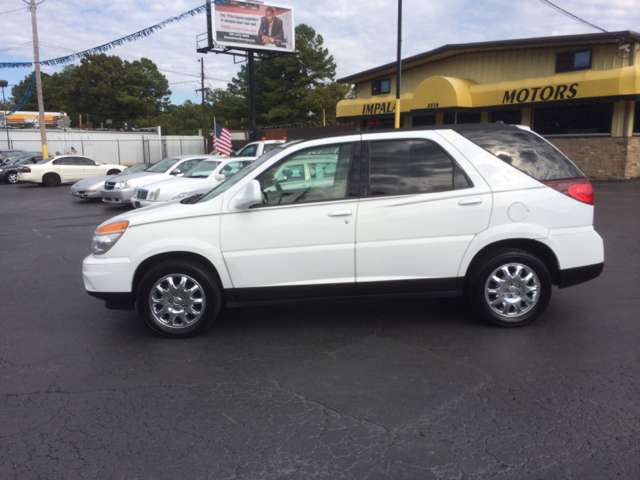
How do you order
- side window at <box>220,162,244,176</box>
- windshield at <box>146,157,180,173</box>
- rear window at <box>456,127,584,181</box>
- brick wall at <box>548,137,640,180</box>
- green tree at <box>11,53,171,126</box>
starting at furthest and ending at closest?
green tree at <box>11,53,171,126</box> < brick wall at <box>548,137,640,180</box> < windshield at <box>146,157,180,173</box> < side window at <box>220,162,244,176</box> < rear window at <box>456,127,584,181</box>

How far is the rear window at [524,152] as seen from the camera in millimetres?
4984

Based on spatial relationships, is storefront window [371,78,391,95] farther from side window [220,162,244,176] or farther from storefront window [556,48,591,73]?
side window [220,162,244,176]

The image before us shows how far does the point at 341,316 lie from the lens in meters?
5.52

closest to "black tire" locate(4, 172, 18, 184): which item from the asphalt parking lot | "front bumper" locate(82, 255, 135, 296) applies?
the asphalt parking lot

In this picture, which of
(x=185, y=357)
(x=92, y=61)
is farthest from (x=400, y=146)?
(x=92, y=61)

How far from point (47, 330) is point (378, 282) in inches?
126

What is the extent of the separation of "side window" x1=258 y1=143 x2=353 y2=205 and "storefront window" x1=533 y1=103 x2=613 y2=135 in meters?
19.0

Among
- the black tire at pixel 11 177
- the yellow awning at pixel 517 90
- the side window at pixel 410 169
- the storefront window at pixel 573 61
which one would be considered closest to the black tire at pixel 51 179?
the black tire at pixel 11 177

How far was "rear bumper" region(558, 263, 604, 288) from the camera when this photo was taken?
4988 mm

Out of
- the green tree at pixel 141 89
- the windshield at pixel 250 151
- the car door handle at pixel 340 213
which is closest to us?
the car door handle at pixel 340 213

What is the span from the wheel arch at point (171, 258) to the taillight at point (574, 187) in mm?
3061

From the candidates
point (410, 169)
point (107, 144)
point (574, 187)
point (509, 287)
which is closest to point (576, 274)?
point (509, 287)

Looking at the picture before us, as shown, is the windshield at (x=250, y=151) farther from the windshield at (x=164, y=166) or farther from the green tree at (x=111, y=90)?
the green tree at (x=111, y=90)

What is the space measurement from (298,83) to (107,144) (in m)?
17.6
